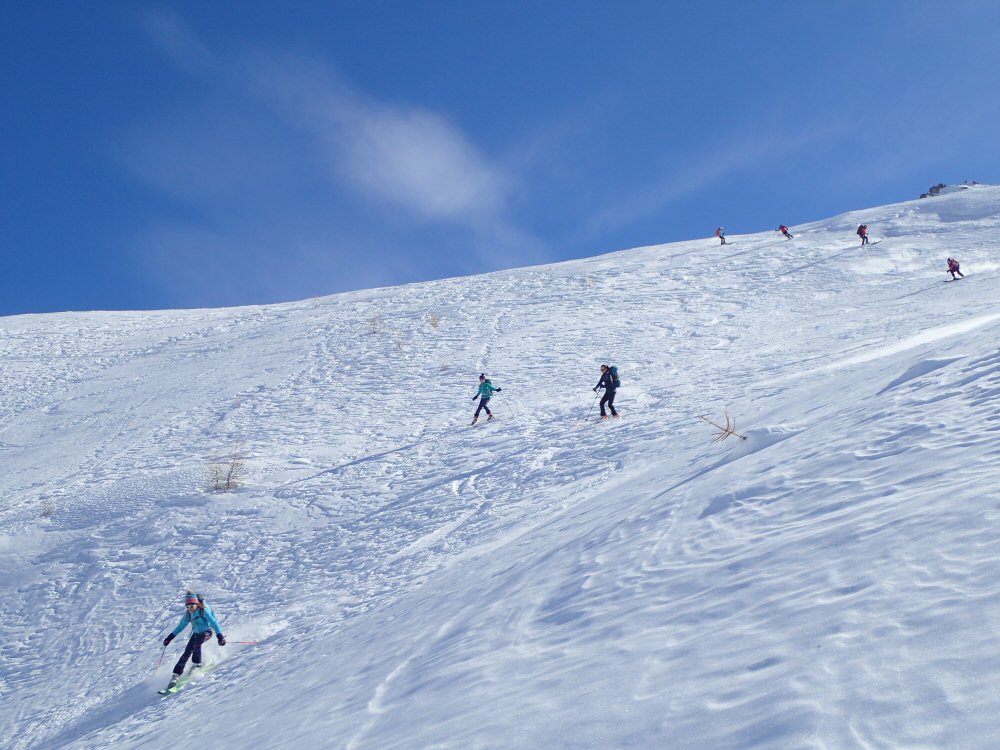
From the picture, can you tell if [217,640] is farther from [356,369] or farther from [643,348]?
[643,348]

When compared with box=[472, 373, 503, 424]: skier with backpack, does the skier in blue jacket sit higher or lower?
lower

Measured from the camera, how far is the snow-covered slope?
348 cm

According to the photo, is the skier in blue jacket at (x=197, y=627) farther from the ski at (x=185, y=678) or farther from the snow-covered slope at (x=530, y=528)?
the snow-covered slope at (x=530, y=528)

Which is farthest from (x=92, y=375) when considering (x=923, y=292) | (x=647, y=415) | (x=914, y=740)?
(x=923, y=292)

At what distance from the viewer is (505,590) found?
21.8ft

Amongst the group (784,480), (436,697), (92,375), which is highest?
(92,375)

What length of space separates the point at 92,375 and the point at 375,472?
13319 mm

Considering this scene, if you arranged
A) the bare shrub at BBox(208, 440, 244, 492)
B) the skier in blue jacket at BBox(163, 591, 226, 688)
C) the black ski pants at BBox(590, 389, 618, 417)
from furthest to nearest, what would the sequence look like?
1. the black ski pants at BBox(590, 389, 618, 417)
2. the bare shrub at BBox(208, 440, 244, 492)
3. the skier in blue jacket at BBox(163, 591, 226, 688)

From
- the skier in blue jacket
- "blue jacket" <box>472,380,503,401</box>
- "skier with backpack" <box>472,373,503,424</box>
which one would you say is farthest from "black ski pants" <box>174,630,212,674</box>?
"blue jacket" <box>472,380,503,401</box>

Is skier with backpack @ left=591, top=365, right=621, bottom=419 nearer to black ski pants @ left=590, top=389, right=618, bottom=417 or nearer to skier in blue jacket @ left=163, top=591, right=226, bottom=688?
black ski pants @ left=590, top=389, right=618, bottom=417

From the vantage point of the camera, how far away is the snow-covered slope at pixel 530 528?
3.48m

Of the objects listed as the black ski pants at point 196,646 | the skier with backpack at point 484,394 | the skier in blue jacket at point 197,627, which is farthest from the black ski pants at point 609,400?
the black ski pants at point 196,646

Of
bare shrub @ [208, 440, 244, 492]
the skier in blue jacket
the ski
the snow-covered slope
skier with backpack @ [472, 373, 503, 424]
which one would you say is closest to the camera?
the snow-covered slope

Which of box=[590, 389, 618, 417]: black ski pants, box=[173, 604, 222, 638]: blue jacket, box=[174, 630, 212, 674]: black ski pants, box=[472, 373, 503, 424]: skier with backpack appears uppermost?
box=[472, 373, 503, 424]: skier with backpack
